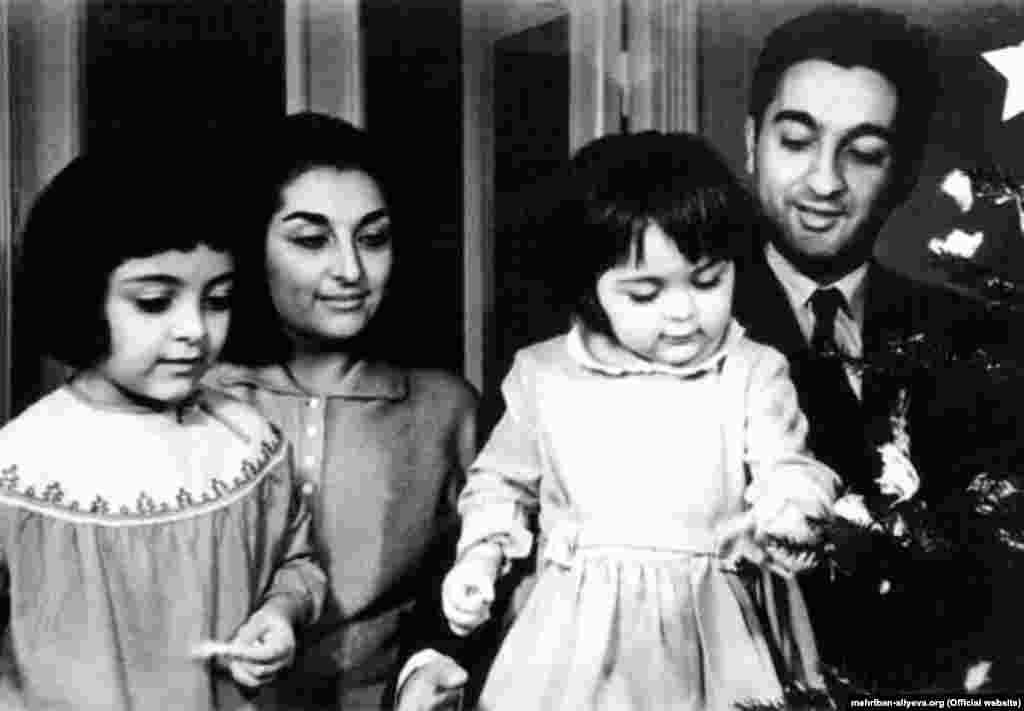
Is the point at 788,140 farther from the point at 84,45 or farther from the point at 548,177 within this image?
the point at 84,45

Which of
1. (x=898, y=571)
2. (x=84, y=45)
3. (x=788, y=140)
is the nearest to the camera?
(x=898, y=571)

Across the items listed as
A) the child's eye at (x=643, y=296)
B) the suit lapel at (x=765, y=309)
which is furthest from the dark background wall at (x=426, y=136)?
the suit lapel at (x=765, y=309)

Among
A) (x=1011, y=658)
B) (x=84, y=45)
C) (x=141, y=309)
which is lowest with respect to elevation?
(x=1011, y=658)

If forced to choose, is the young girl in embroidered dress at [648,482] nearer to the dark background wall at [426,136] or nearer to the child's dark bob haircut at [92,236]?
the dark background wall at [426,136]

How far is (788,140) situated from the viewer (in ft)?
5.50

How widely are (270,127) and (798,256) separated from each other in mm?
647

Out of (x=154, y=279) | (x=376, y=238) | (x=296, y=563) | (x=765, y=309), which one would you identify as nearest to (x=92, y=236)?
(x=154, y=279)

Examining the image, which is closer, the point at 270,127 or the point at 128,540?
the point at 128,540

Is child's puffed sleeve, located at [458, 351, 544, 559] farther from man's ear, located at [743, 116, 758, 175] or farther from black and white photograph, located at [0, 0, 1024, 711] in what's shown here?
man's ear, located at [743, 116, 758, 175]

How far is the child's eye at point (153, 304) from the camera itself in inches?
58.7

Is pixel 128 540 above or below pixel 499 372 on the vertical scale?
below

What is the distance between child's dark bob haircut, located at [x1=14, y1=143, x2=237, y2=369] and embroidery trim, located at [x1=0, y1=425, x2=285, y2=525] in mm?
140

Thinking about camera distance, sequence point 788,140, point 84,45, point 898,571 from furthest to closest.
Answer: point 788,140, point 84,45, point 898,571

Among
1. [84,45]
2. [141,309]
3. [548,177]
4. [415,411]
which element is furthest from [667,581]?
[84,45]
